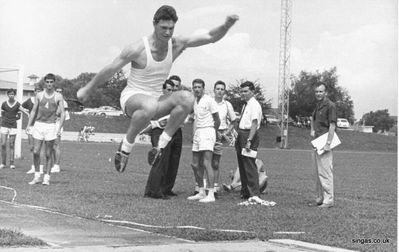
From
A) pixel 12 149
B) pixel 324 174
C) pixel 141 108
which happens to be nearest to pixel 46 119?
pixel 12 149

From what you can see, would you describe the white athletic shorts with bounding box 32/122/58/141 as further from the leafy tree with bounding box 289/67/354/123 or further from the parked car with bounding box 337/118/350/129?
the parked car with bounding box 337/118/350/129

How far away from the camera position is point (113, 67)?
6.27 meters

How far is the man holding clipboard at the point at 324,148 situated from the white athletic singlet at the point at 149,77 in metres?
4.72

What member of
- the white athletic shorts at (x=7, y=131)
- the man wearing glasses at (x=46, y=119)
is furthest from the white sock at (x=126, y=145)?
the white athletic shorts at (x=7, y=131)

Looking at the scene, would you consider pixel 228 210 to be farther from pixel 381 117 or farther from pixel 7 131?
pixel 7 131

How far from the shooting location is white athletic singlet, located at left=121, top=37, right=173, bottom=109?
634 centimetres

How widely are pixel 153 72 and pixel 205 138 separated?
181 inches

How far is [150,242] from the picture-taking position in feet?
20.8

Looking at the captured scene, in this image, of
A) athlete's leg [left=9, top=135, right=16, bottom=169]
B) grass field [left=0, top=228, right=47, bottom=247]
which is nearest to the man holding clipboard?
grass field [left=0, top=228, right=47, bottom=247]

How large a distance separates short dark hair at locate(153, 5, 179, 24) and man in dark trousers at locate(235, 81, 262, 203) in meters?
4.86

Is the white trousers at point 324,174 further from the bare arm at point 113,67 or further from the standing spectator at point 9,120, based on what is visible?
the standing spectator at point 9,120

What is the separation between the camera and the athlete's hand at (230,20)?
21.0 feet

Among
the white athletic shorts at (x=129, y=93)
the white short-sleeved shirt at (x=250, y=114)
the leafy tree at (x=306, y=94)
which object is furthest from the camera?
the leafy tree at (x=306, y=94)

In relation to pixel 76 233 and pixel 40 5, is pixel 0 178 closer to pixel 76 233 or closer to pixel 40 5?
pixel 76 233
